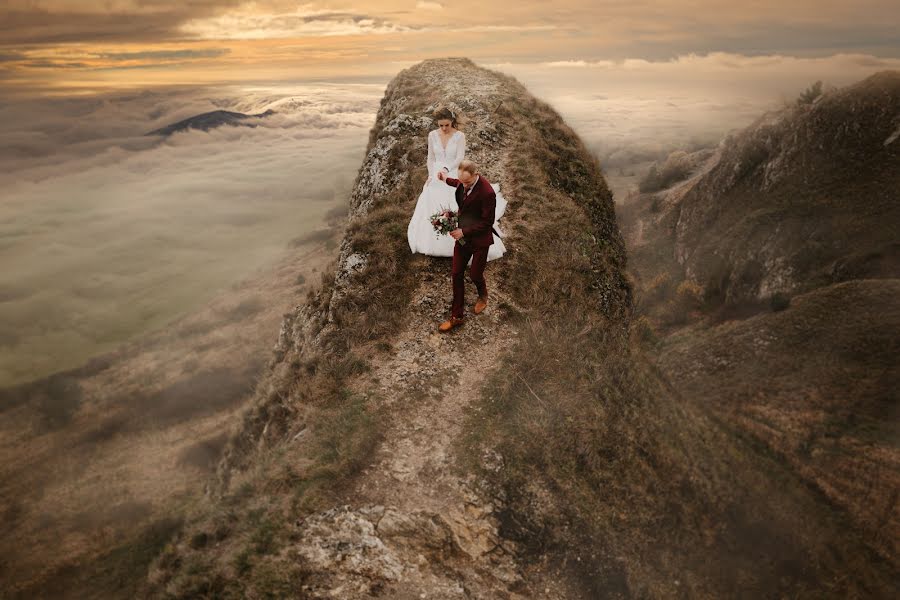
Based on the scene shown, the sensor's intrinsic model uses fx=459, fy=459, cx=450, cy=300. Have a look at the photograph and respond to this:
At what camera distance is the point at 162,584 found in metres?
8.80

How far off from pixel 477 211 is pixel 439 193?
2.91 meters

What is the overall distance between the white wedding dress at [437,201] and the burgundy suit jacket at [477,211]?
64.2 inches

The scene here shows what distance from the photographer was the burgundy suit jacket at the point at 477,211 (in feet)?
34.9

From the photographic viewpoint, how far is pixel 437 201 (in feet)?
44.0

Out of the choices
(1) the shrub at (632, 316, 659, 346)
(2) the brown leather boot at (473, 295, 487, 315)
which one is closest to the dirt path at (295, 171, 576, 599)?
(2) the brown leather boot at (473, 295, 487, 315)

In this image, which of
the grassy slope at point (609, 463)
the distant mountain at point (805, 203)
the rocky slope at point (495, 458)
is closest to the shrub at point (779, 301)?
the distant mountain at point (805, 203)

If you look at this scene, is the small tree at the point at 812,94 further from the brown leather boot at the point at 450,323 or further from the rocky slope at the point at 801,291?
the brown leather boot at the point at 450,323

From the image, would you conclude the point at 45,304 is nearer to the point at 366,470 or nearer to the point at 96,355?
the point at 96,355

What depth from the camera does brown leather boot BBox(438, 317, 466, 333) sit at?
495 inches

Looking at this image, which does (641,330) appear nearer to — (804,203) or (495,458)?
(495,458)

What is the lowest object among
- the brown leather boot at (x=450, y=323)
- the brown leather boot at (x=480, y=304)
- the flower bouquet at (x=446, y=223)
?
the brown leather boot at (x=450, y=323)

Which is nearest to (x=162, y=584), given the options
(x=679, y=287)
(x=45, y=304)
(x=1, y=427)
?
(x=679, y=287)

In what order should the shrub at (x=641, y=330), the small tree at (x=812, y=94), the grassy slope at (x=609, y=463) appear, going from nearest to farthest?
1. the grassy slope at (x=609, y=463)
2. the shrub at (x=641, y=330)
3. the small tree at (x=812, y=94)

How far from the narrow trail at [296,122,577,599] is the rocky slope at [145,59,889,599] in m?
0.04
